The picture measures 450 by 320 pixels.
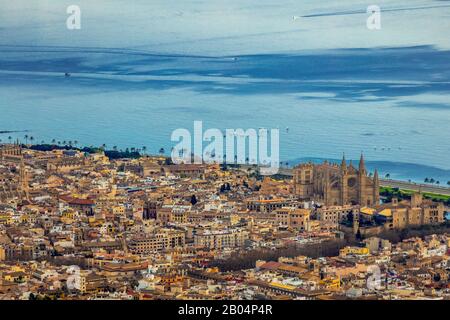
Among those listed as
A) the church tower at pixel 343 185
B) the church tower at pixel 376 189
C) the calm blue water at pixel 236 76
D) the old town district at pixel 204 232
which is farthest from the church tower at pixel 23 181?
the church tower at pixel 376 189

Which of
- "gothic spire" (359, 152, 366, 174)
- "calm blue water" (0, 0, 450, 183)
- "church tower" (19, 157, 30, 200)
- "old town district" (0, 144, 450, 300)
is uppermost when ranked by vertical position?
"calm blue water" (0, 0, 450, 183)

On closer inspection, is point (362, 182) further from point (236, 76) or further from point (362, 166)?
point (236, 76)

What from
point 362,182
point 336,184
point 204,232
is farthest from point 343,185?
point 204,232

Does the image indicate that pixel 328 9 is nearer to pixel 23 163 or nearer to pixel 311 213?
pixel 23 163

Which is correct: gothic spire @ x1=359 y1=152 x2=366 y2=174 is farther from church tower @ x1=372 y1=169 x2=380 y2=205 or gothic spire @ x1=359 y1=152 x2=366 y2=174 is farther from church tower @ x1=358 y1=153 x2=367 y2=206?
church tower @ x1=372 y1=169 x2=380 y2=205

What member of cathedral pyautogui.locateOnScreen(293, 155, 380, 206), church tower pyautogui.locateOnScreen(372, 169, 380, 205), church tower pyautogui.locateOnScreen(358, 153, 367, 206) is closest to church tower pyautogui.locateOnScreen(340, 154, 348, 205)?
cathedral pyautogui.locateOnScreen(293, 155, 380, 206)
